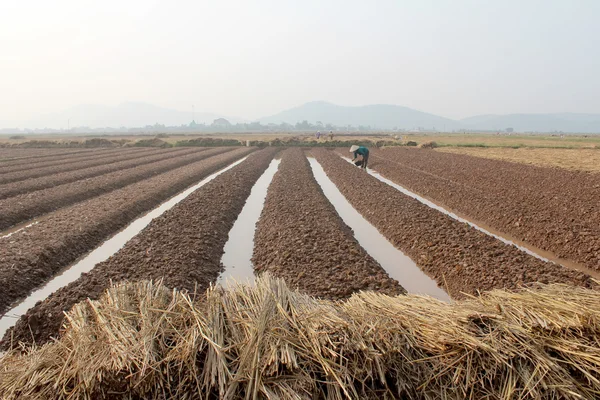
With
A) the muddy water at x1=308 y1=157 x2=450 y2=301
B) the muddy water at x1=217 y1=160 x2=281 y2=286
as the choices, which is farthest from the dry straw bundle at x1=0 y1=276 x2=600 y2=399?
the muddy water at x1=308 y1=157 x2=450 y2=301

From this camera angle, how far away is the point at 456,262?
26.2ft

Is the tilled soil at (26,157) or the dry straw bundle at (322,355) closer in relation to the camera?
the dry straw bundle at (322,355)

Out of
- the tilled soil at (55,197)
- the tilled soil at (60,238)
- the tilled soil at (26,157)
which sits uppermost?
the tilled soil at (60,238)

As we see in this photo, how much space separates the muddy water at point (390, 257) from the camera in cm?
747

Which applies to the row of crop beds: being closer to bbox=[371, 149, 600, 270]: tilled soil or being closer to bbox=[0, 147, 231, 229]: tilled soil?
bbox=[0, 147, 231, 229]: tilled soil

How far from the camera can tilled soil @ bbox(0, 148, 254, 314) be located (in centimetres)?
732

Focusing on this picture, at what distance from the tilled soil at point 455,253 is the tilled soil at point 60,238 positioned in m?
7.17

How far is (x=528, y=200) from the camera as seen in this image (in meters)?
13.6

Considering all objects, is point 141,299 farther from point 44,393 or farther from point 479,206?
point 479,206

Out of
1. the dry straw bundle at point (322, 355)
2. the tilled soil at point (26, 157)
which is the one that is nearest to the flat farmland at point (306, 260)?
the dry straw bundle at point (322, 355)

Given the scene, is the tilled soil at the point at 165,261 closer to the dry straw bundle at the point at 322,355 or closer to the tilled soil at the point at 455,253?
the dry straw bundle at the point at 322,355

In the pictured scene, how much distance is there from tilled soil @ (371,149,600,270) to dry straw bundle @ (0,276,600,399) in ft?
19.1

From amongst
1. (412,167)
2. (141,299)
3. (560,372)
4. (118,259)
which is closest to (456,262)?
(560,372)

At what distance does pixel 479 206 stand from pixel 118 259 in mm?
10722
